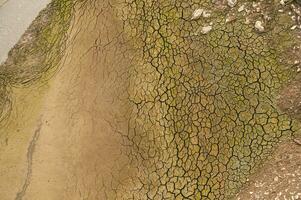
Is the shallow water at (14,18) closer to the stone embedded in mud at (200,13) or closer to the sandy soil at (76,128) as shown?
the sandy soil at (76,128)

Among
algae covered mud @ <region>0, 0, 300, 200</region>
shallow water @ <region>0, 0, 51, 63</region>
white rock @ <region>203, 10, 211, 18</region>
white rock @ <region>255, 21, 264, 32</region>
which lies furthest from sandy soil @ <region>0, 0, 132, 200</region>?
shallow water @ <region>0, 0, 51, 63</region>

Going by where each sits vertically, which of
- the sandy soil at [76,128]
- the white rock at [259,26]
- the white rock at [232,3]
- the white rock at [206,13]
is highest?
the white rock at [232,3]

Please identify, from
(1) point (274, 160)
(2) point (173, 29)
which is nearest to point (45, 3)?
(2) point (173, 29)

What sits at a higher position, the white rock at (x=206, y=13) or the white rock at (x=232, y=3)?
the white rock at (x=232, y=3)

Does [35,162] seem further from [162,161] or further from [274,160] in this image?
[274,160]

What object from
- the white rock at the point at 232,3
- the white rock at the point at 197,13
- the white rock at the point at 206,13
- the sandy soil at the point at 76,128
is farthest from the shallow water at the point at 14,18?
the white rock at the point at 232,3
